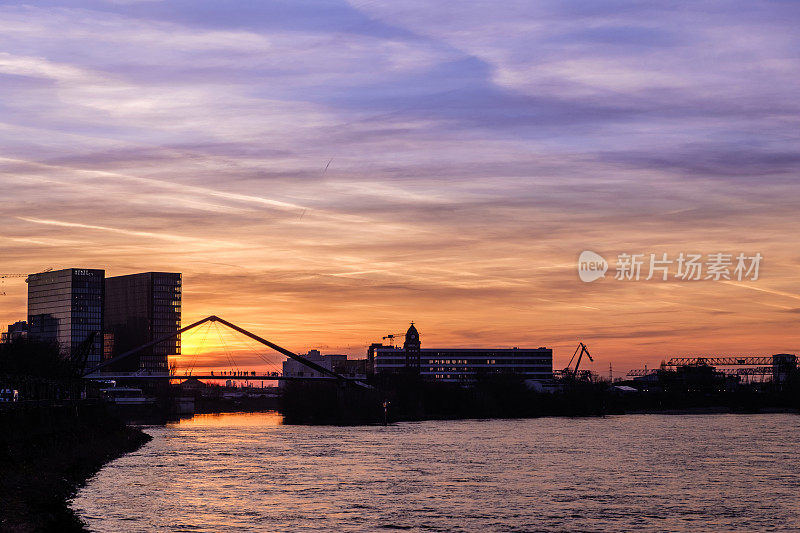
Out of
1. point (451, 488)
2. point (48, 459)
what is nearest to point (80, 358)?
point (48, 459)

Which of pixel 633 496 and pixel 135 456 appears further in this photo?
pixel 135 456

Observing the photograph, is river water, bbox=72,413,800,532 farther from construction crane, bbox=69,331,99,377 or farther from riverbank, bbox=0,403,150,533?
construction crane, bbox=69,331,99,377

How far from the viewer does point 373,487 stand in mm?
62844

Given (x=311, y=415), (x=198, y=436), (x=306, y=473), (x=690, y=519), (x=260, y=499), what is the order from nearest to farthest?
(x=690, y=519)
(x=260, y=499)
(x=306, y=473)
(x=198, y=436)
(x=311, y=415)

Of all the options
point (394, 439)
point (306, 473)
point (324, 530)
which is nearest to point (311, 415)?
point (394, 439)

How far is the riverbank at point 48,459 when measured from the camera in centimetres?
4372

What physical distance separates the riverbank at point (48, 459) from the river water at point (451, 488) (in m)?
1.61

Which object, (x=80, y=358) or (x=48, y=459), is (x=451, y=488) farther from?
(x=80, y=358)

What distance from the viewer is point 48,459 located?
6744cm

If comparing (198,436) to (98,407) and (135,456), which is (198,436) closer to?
(98,407)

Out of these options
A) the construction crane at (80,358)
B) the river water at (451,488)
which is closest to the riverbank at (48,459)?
the river water at (451,488)

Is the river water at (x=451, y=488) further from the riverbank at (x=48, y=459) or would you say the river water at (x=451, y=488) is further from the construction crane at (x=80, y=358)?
the construction crane at (x=80, y=358)

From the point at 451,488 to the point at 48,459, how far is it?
89.7 ft

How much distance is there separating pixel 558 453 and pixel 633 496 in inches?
1338
